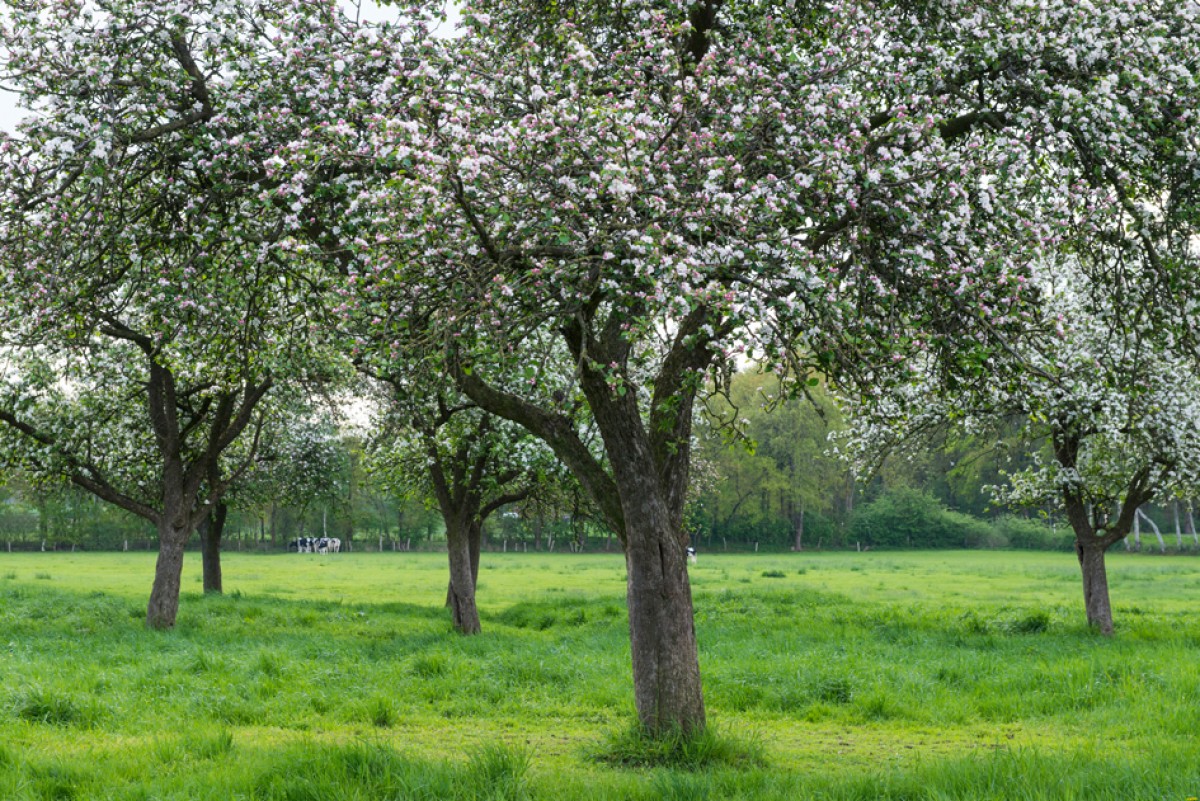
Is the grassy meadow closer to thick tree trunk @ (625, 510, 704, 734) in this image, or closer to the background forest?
thick tree trunk @ (625, 510, 704, 734)

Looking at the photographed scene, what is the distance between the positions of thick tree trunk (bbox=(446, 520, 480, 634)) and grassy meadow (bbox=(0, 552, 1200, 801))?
651 mm

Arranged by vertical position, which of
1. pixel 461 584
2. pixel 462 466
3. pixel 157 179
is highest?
pixel 157 179

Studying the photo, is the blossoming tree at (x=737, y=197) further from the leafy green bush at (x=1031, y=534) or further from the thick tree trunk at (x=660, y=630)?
the leafy green bush at (x=1031, y=534)

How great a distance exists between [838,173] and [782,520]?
100m

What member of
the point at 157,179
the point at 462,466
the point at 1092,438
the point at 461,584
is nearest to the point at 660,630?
the point at 157,179

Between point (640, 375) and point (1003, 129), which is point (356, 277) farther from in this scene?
point (640, 375)

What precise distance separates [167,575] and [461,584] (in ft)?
23.1

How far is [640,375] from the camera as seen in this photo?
23188mm

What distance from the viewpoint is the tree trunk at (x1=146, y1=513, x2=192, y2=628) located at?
2227cm

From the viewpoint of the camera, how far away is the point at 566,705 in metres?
14.3

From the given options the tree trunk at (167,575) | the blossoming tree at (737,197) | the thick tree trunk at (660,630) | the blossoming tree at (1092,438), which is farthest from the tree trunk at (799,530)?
the blossoming tree at (737,197)

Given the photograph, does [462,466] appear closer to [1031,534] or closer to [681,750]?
[681,750]

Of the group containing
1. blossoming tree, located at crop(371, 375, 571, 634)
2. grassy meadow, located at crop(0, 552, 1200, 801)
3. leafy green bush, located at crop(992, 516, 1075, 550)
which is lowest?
leafy green bush, located at crop(992, 516, 1075, 550)

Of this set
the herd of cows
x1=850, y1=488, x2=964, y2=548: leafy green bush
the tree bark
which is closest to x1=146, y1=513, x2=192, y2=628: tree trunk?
the tree bark
